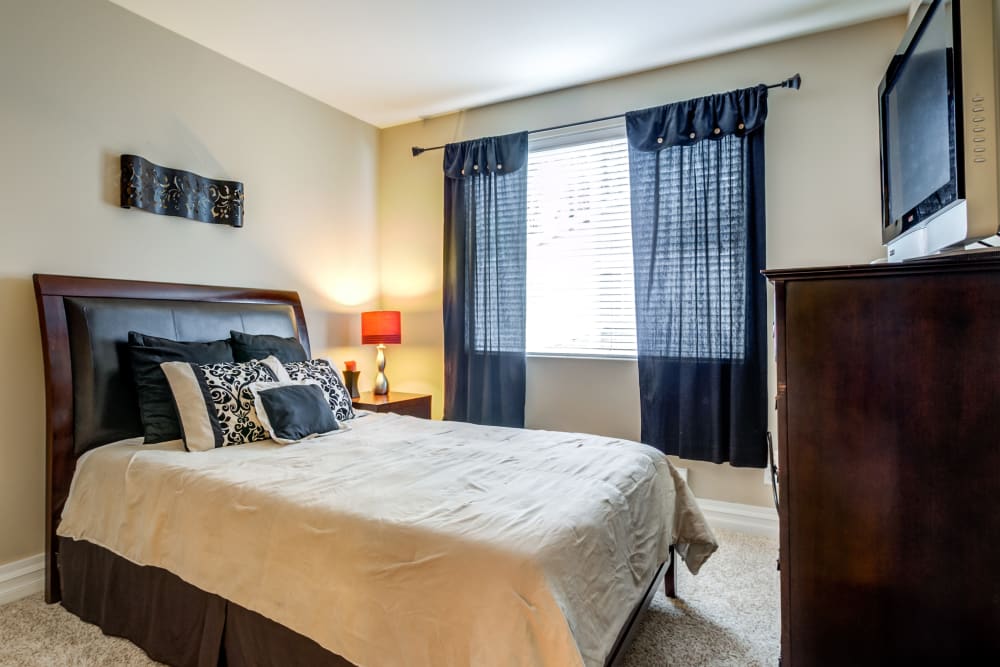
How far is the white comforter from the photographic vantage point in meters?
1.19

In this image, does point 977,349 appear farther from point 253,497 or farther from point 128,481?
point 128,481

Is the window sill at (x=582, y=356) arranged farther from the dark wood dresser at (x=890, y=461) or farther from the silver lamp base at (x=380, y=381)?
the dark wood dresser at (x=890, y=461)

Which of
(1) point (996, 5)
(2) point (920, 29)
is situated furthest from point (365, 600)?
(2) point (920, 29)

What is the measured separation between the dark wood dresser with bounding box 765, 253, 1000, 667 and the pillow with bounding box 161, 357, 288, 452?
2.10 metres

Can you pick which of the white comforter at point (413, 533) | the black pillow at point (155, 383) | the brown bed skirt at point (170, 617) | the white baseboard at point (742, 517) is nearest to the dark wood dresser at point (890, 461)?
the white comforter at point (413, 533)

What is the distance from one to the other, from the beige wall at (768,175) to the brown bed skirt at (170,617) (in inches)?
91.4

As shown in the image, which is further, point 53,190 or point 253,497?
point 53,190

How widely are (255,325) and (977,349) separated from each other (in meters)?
3.09

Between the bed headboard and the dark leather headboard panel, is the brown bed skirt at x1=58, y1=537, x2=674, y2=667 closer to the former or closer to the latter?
the bed headboard

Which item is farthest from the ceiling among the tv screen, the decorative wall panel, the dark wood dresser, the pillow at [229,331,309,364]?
the dark wood dresser

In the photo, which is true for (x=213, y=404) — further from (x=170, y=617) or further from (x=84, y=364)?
(x=170, y=617)

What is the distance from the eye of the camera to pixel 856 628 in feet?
3.85

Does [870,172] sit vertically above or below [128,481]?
above

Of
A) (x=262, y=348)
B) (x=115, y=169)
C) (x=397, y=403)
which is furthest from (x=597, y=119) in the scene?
(x=115, y=169)
